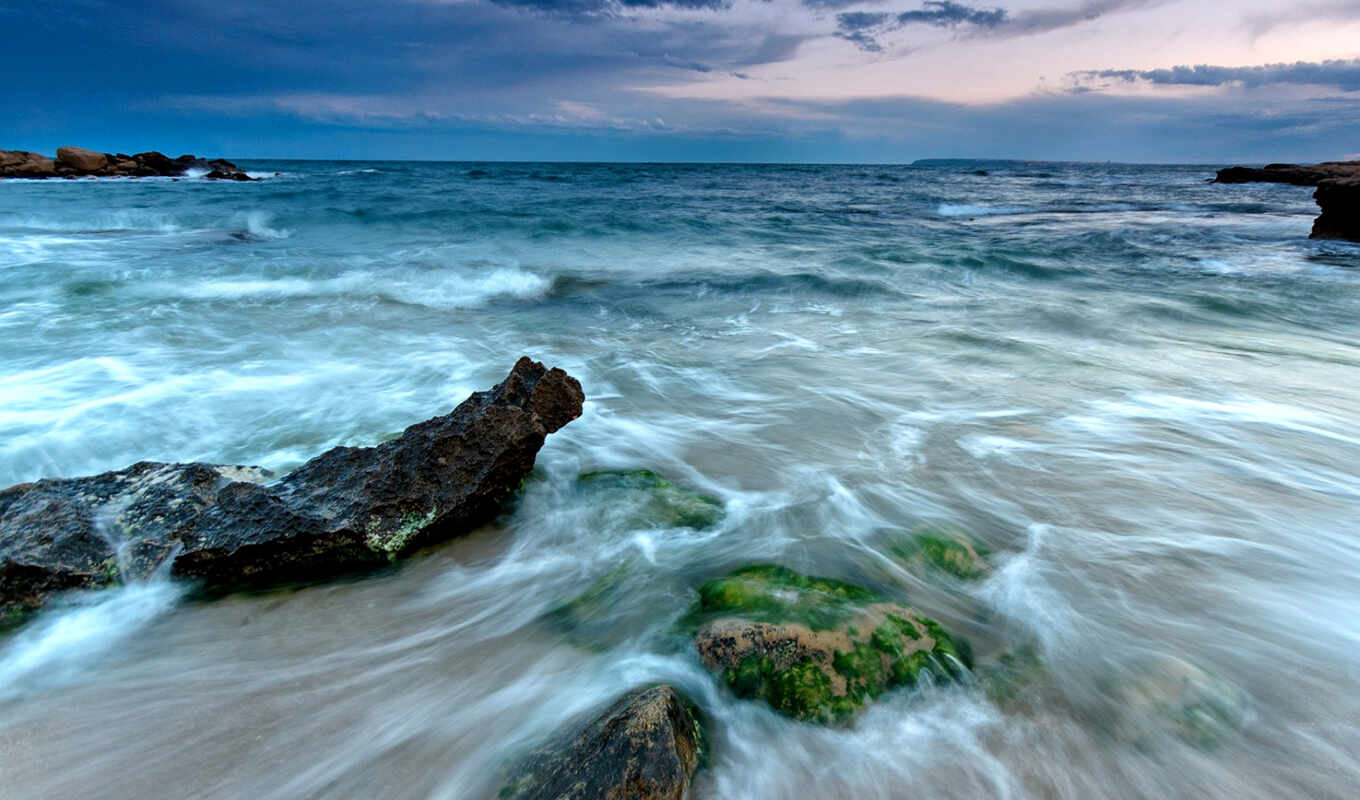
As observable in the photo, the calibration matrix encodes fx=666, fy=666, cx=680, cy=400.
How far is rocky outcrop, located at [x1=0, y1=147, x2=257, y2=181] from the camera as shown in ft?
140

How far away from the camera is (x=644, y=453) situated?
4.50m

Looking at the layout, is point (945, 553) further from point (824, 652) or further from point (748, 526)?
point (824, 652)

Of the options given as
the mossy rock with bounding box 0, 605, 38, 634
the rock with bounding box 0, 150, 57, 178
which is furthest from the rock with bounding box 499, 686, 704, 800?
the rock with bounding box 0, 150, 57, 178

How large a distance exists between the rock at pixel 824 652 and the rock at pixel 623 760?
38 centimetres

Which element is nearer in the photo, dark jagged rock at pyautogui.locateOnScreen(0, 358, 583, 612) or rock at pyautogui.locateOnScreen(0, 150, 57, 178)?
dark jagged rock at pyautogui.locateOnScreen(0, 358, 583, 612)

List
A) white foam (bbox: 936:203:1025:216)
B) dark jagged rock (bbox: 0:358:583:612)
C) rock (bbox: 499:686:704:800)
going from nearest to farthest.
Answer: rock (bbox: 499:686:704:800) < dark jagged rock (bbox: 0:358:583:612) < white foam (bbox: 936:203:1025:216)

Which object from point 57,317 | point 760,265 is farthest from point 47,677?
point 760,265

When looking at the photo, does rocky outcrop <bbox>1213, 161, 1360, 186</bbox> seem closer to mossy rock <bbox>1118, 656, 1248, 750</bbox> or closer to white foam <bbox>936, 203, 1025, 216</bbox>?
white foam <bbox>936, 203, 1025, 216</bbox>

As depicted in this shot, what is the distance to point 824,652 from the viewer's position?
7.69 ft

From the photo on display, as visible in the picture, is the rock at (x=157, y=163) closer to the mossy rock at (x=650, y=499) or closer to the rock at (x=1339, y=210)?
the mossy rock at (x=650, y=499)

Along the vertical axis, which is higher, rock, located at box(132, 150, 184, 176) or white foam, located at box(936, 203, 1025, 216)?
rock, located at box(132, 150, 184, 176)

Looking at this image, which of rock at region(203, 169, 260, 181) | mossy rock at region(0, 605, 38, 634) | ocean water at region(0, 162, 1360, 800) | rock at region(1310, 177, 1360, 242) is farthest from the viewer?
rock at region(203, 169, 260, 181)

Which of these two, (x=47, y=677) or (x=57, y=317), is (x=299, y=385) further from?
(x=57, y=317)

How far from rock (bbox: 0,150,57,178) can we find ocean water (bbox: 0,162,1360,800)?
47.1m
